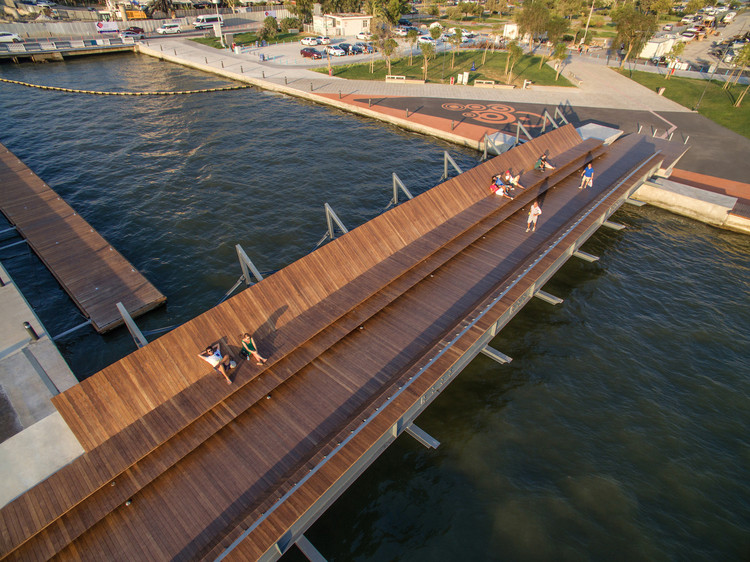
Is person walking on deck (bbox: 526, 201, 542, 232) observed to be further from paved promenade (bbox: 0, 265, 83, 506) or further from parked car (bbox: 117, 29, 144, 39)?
parked car (bbox: 117, 29, 144, 39)

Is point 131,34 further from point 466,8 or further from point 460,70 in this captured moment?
point 466,8

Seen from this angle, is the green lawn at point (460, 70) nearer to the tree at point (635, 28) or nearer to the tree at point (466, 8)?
the tree at point (635, 28)

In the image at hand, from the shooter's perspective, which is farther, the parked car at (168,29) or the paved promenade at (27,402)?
the parked car at (168,29)

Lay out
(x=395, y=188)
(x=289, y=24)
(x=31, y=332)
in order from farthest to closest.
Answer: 1. (x=289, y=24)
2. (x=395, y=188)
3. (x=31, y=332)

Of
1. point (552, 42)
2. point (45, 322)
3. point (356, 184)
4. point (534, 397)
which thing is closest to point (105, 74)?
Answer: point (356, 184)

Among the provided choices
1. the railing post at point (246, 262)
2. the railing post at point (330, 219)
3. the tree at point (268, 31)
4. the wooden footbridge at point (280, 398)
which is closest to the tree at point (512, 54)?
the wooden footbridge at point (280, 398)

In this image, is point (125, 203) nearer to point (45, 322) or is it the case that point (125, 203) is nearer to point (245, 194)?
point (245, 194)

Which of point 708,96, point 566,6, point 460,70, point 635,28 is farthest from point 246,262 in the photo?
point 566,6
